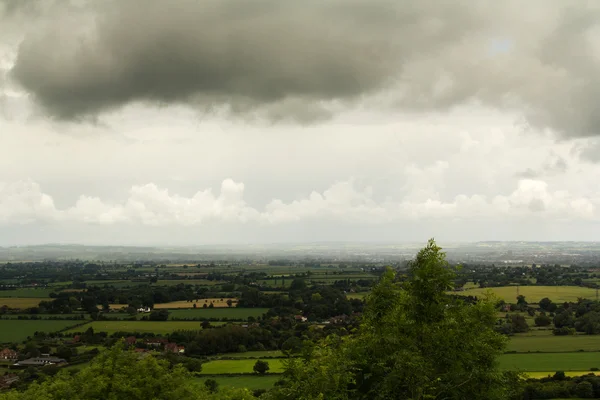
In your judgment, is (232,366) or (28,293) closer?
(232,366)

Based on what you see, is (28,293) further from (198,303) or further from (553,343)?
(553,343)

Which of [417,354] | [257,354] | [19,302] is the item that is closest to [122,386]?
[417,354]

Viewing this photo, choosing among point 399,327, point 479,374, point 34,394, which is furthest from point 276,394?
point 34,394

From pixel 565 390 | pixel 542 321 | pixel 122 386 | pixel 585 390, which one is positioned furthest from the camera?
pixel 542 321

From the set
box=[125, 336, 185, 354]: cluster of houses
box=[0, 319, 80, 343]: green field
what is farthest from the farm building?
box=[125, 336, 185, 354]: cluster of houses

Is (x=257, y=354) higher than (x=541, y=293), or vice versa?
(x=541, y=293)

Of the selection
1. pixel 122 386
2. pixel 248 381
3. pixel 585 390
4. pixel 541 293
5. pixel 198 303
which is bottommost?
pixel 198 303

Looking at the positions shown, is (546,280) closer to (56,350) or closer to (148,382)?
(56,350)
